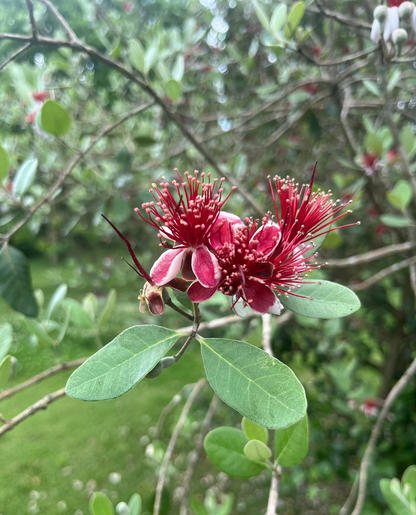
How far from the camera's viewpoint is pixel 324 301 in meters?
0.63

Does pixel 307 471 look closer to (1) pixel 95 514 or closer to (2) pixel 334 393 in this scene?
(2) pixel 334 393

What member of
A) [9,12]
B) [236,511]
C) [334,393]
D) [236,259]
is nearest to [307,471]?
[334,393]

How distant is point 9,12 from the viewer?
4.86 meters

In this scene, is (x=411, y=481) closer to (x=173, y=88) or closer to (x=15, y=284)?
(x=15, y=284)

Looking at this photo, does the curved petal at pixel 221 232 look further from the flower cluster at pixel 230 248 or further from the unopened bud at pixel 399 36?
the unopened bud at pixel 399 36

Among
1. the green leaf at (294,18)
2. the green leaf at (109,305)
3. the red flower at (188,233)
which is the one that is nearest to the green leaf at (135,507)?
the green leaf at (109,305)

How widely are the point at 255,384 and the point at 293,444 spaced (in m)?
0.20

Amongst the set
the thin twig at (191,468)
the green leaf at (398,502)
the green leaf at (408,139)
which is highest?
the green leaf at (408,139)

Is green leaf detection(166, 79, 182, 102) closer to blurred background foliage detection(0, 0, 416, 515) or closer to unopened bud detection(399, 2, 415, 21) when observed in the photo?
blurred background foliage detection(0, 0, 416, 515)

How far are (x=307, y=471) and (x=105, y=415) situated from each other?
249 cm

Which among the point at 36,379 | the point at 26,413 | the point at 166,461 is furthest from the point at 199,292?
the point at 166,461

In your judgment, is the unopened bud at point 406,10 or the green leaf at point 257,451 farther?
the unopened bud at point 406,10

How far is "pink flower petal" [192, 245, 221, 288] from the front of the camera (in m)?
0.57

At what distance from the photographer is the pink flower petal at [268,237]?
64cm
